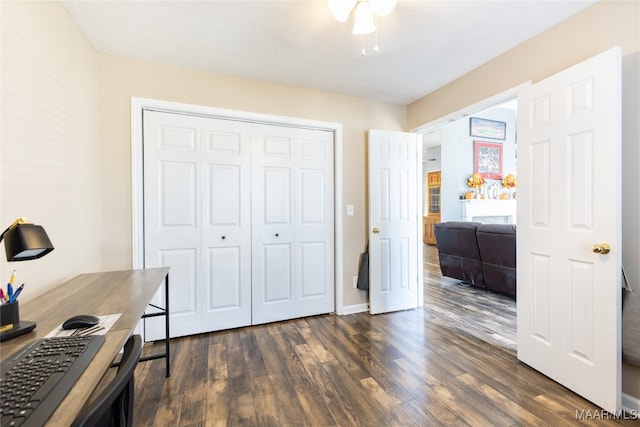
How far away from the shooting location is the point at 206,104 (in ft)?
8.62

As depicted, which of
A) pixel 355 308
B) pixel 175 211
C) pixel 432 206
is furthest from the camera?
→ pixel 432 206

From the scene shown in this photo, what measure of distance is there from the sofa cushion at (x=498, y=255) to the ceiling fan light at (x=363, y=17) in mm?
2821

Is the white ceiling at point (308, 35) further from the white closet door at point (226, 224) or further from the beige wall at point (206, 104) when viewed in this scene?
the white closet door at point (226, 224)

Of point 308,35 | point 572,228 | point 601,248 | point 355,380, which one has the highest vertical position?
point 308,35

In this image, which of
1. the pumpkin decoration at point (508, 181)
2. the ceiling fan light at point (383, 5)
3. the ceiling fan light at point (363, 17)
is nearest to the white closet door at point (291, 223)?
the ceiling fan light at point (363, 17)

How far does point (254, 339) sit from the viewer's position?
2564mm

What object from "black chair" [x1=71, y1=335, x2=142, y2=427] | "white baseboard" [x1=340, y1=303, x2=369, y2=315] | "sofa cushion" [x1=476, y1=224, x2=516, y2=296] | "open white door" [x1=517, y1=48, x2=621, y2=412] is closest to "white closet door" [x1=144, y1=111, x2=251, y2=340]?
"white baseboard" [x1=340, y1=303, x2=369, y2=315]

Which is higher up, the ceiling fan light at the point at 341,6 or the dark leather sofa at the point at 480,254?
the ceiling fan light at the point at 341,6

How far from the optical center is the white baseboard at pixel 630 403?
159 centimetres

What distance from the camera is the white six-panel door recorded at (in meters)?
2.53

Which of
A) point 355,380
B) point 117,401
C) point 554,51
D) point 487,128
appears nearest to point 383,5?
point 554,51

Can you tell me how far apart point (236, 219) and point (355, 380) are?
1729 mm

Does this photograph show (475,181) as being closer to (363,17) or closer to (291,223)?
(291,223)

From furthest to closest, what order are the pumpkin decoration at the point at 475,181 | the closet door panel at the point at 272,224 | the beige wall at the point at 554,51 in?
the pumpkin decoration at the point at 475,181 < the closet door panel at the point at 272,224 < the beige wall at the point at 554,51
